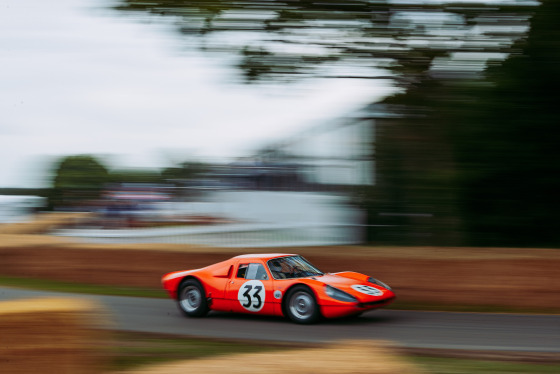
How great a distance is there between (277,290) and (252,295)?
467mm

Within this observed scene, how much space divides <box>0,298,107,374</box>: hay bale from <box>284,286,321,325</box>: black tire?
492cm

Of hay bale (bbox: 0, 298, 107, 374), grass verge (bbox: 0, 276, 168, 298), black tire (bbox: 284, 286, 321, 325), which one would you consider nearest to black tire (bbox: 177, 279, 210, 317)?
black tire (bbox: 284, 286, 321, 325)

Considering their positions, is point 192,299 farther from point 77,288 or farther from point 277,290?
point 77,288

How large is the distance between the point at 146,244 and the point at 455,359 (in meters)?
10.9

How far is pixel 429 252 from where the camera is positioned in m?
12.9

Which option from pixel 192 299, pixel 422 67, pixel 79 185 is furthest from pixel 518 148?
pixel 79 185

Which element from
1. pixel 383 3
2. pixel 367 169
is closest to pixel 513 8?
pixel 383 3

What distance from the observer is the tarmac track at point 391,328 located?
8.21 m

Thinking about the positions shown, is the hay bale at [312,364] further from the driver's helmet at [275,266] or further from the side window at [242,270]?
the side window at [242,270]

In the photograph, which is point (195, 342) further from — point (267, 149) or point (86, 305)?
point (267, 149)

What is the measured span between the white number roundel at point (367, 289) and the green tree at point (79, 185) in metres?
16.5

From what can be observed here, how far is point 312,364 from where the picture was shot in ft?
14.1

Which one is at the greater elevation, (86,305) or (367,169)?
(367,169)

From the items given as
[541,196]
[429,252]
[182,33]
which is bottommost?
[429,252]
